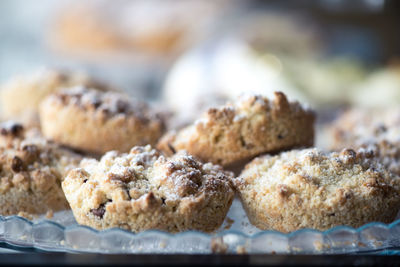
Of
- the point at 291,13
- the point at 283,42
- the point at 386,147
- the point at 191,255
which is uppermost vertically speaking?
the point at 291,13

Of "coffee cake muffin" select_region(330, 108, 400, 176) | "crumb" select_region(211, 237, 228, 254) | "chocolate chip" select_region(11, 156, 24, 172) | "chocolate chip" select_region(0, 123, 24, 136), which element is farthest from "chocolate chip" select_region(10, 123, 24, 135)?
"coffee cake muffin" select_region(330, 108, 400, 176)

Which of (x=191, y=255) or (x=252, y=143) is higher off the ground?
(x=252, y=143)

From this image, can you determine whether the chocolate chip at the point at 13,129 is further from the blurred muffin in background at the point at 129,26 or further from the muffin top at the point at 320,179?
the blurred muffin in background at the point at 129,26

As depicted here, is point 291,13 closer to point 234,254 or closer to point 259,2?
point 259,2

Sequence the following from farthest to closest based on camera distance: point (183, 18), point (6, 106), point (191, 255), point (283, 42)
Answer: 1. point (183, 18)
2. point (283, 42)
3. point (6, 106)
4. point (191, 255)

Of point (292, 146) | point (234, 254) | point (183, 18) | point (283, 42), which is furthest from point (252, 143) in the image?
point (183, 18)

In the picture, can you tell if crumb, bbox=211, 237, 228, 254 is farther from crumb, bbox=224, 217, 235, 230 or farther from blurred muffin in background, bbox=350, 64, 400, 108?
blurred muffin in background, bbox=350, 64, 400, 108

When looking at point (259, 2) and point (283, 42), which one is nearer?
point (283, 42)
